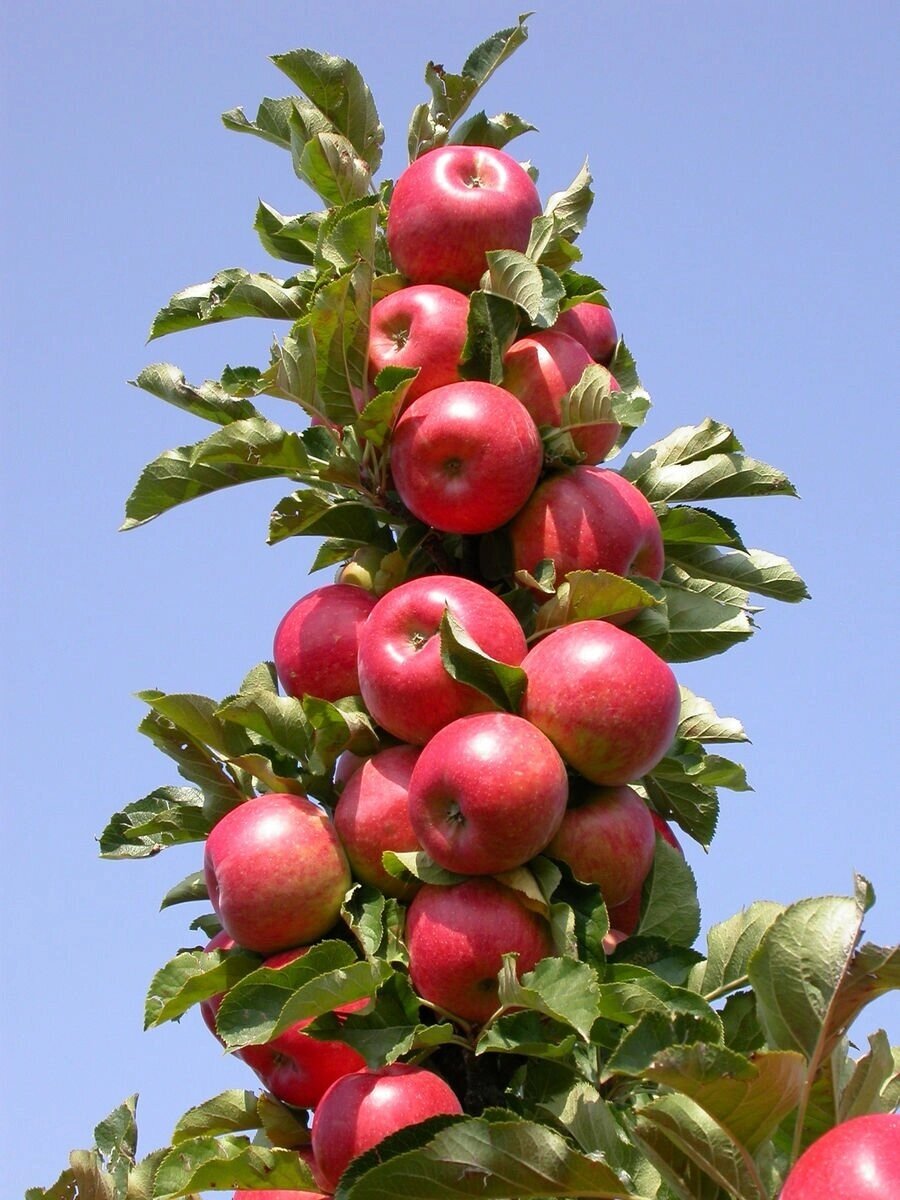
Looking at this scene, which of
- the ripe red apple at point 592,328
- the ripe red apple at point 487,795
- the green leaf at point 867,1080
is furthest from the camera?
the ripe red apple at point 592,328

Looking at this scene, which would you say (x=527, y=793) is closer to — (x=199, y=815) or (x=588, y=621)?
(x=588, y=621)

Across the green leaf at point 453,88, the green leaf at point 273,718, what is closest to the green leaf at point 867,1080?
the green leaf at point 273,718

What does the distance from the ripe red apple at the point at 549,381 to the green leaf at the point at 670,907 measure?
113 cm

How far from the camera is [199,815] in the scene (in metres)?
3.82

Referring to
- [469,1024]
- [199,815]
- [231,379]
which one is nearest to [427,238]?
[231,379]

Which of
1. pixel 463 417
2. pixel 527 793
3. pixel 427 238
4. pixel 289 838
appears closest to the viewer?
pixel 527 793

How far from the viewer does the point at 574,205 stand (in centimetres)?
455

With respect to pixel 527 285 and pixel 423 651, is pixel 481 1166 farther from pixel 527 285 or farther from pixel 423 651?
pixel 527 285

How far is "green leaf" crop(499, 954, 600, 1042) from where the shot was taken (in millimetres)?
2764

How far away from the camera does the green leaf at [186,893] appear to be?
13.1 ft

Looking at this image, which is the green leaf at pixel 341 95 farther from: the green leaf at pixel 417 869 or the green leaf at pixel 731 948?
the green leaf at pixel 731 948

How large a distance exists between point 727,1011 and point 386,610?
121cm

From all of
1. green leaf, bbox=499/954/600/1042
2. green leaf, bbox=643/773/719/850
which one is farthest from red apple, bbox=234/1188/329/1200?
green leaf, bbox=643/773/719/850

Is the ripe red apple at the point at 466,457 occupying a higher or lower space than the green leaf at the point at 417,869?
higher
